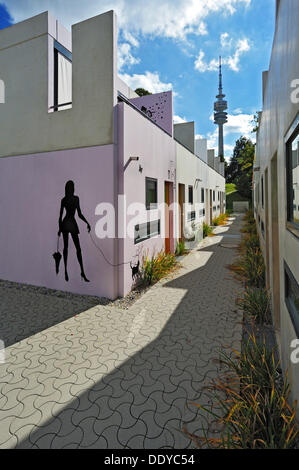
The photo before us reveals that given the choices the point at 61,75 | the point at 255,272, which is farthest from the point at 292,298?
the point at 61,75

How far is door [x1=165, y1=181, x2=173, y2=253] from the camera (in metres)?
8.95

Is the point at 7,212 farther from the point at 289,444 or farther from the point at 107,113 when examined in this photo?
the point at 289,444

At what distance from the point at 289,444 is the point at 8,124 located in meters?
8.21

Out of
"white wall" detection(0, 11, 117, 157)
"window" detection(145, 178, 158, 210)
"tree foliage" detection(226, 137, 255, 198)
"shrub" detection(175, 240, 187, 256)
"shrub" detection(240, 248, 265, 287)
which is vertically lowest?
"shrub" detection(240, 248, 265, 287)

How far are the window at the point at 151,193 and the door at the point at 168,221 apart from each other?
135 centimetres

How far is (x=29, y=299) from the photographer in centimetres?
557

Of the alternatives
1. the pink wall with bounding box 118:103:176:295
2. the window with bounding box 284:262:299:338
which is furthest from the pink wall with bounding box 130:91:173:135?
the window with bounding box 284:262:299:338

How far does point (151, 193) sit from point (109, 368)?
511 centimetres

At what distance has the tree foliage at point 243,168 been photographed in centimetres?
1989

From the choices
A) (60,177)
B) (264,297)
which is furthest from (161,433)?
(60,177)

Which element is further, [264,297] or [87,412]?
[264,297]

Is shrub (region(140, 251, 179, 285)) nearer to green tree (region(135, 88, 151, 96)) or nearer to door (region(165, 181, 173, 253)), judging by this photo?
door (region(165, 181, 173, 253))

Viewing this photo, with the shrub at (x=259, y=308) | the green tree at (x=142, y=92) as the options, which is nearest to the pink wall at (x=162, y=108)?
the shrub at (x=259, y=308)

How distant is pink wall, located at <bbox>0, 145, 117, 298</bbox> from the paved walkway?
74cm
